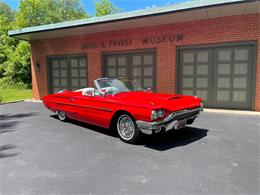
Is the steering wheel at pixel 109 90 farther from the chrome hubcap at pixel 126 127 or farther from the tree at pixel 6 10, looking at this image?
the tree at pixel 6 10

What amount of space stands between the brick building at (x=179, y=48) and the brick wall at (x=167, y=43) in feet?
0.11

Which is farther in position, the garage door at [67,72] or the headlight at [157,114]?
the garage door at [67,72]

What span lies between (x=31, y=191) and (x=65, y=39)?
34.1ft

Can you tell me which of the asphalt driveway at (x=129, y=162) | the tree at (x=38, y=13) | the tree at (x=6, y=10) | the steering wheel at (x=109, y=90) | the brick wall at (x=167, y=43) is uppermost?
the tree at (x=6, y=10)

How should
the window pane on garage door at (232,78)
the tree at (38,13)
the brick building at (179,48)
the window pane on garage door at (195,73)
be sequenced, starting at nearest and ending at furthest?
the brick building at (179,48)
the window pane on garage door at (232,78)
the window pane on garage door at (195,73)
the tree at (38,13)

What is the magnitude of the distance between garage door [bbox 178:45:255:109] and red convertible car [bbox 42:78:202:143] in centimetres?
401

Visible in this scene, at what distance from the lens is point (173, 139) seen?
4832 mm

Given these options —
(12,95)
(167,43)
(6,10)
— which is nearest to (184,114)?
(167,43)

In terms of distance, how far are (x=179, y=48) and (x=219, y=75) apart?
200 centimetres

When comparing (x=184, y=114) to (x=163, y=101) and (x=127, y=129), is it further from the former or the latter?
(x=127, y=129)

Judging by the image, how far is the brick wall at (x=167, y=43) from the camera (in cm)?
788

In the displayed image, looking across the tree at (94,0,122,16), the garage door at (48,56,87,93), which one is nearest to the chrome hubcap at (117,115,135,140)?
the garage door at (48,56,87,93)

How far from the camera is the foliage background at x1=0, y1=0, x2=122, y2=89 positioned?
66.5ft

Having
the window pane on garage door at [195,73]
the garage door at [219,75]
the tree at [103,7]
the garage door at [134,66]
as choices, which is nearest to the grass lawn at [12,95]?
the garage door at [134,66]
